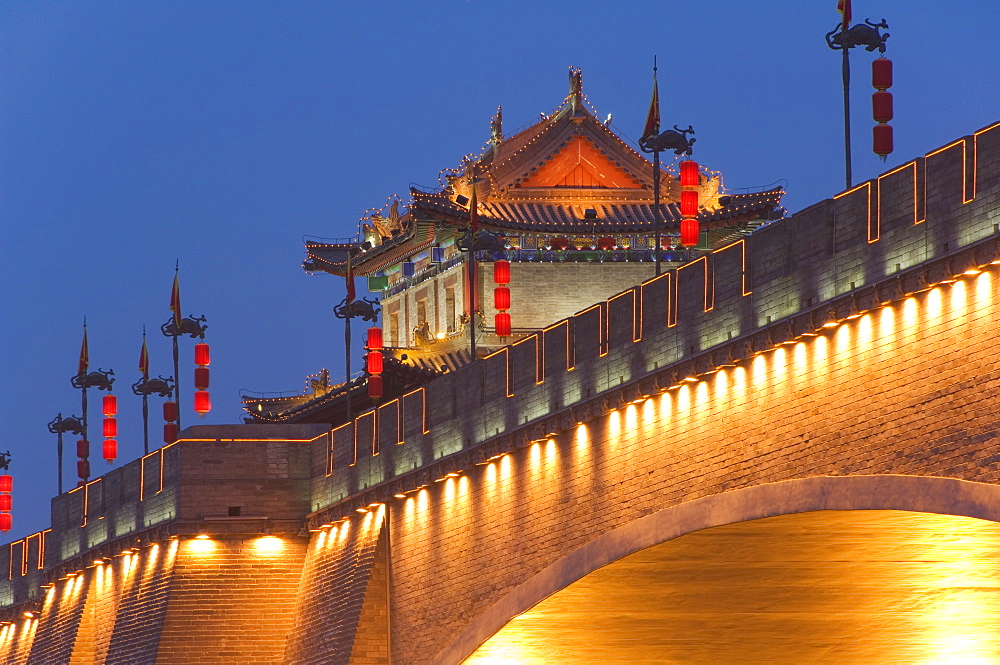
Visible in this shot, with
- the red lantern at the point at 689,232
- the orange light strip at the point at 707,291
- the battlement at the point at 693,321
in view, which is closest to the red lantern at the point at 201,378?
the battlement at the point at 693,321

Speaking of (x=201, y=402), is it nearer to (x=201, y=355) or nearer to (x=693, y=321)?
(x=201, y=355)

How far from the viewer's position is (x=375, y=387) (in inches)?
1462

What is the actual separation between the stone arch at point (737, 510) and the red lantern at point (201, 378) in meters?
14.6

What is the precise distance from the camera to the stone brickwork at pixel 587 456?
57.9 ft

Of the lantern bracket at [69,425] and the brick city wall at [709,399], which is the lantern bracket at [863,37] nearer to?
the brick city wall at [709,399]

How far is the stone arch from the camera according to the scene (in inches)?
670

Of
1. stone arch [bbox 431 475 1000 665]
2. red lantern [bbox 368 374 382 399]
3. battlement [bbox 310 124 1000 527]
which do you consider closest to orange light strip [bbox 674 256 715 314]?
battlement [bbox 310 124 1000 527]

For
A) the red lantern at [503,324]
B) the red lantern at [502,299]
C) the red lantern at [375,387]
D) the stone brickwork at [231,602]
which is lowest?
the stone brickwork at [231,602]

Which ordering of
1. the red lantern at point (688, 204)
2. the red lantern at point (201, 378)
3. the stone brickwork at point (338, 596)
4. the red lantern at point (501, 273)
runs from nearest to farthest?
the stone brickwork at point (338, 596) < the red lantern at point (688, 204) < the red lantern at point (501, 273) < the red lantern at point (201, 378)

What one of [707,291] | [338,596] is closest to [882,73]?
[707,291]

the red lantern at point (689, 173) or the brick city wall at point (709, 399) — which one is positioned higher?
the red lantern at point (689, 173)

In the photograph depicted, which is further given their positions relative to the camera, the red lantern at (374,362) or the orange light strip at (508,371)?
the red lantern at (374,362)

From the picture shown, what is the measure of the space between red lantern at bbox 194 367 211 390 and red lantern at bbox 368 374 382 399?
161 inches

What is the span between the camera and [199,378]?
4047cm
